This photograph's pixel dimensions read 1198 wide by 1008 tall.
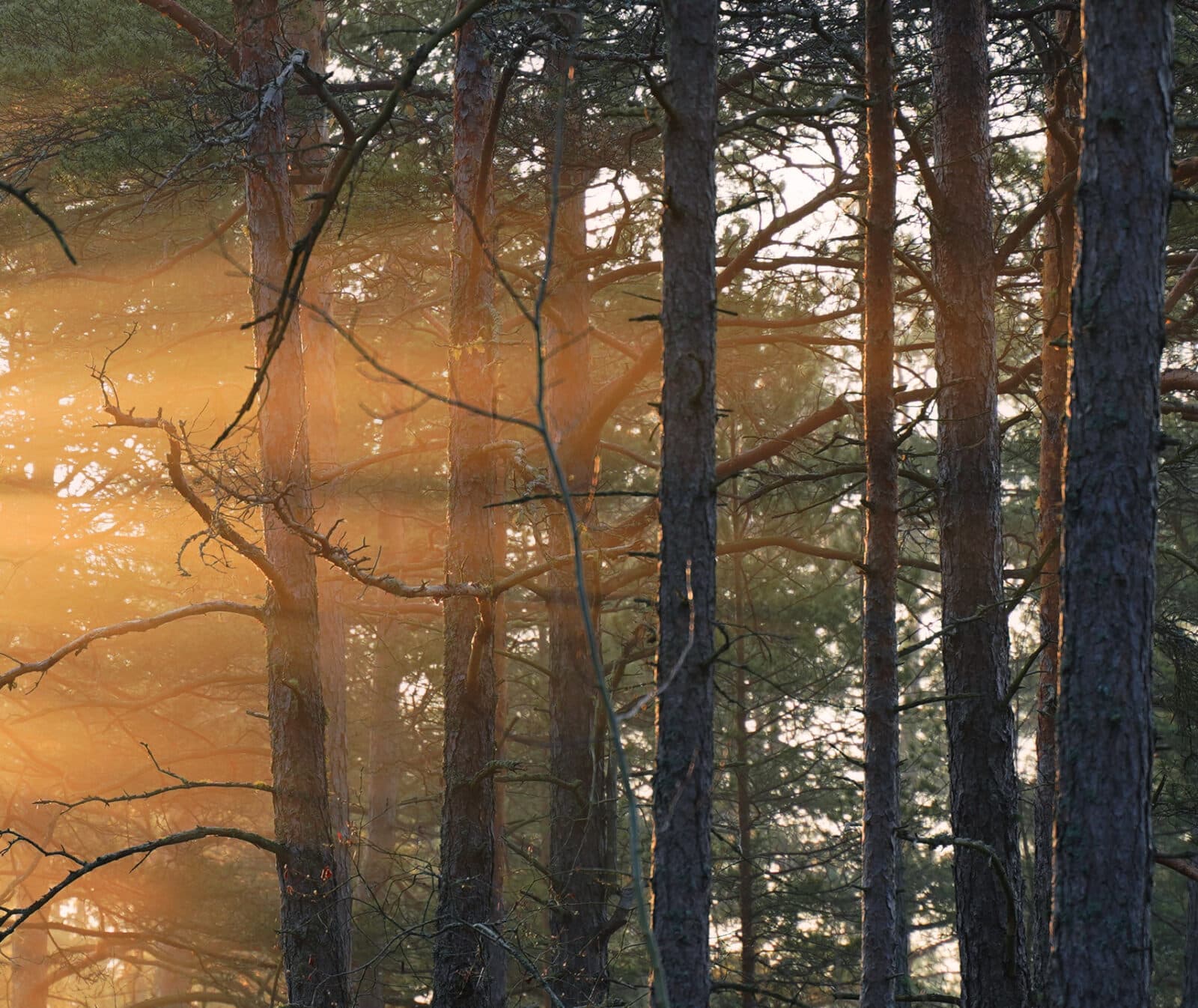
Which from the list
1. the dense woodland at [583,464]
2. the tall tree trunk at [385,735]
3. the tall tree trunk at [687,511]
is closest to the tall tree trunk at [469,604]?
the dense woodland at [583,464]

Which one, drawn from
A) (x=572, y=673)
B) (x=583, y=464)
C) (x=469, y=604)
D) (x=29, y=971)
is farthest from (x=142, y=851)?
(x=29, y=971)

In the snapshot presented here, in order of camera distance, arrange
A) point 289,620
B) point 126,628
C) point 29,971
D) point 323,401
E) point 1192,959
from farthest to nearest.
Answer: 1. point 29,971
2. point 1192,959
3. point 323,401
4. point 289,620
5. point 126,628

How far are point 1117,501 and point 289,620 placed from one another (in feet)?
19.3

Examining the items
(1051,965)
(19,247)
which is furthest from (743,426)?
(1051,965)

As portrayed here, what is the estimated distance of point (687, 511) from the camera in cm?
463

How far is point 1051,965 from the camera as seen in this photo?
4074 millimetres

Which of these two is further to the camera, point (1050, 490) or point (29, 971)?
point (29, 971)

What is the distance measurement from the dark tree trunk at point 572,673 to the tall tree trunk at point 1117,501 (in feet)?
20.2

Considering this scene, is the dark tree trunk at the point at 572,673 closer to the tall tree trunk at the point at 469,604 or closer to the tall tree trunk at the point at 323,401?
the tall tree trunk at the point at 469,604

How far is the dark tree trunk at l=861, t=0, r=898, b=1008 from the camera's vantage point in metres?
6.25

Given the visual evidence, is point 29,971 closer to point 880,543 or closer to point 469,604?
point 469,604

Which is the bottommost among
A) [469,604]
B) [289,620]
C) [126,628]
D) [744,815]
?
[744,815]

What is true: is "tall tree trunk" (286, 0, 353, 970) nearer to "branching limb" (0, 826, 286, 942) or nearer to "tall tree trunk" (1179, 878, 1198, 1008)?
"branching limb" (0, 826, 286, 942)

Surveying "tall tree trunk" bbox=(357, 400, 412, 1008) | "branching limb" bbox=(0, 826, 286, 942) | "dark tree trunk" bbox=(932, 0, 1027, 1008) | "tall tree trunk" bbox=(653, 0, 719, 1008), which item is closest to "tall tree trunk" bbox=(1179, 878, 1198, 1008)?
"dark tree trunk" bbox=(932, 0, 1027, 1008)
